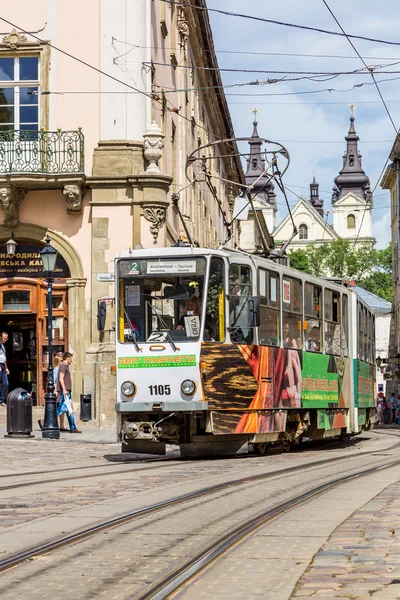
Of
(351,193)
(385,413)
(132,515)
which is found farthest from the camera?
(351,193)

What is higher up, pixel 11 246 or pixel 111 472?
pixel 11 246

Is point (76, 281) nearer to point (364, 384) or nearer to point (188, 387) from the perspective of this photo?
point (364, 384)

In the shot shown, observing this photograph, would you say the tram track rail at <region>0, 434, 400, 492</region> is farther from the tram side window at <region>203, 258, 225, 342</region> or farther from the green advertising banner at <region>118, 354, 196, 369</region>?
the tram side window at <region>203, 258, 225, 342</region>

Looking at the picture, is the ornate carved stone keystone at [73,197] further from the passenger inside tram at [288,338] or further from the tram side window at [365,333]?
the passenger inside tram at [288,338]

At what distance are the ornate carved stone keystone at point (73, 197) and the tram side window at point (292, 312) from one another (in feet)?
28.7

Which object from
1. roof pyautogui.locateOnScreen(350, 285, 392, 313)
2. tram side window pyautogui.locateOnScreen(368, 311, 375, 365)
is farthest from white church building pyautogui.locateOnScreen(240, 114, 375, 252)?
tram side window pyautogui.locateOnScreen(368, 311, 375, 365)

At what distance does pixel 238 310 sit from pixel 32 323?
36.7 ft

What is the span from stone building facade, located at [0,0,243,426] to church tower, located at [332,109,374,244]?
15011 centimetres

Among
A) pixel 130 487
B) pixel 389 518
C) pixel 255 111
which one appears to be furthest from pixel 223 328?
pixel 255 111

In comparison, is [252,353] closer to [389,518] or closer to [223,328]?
[223,328]

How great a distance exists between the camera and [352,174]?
181 meters

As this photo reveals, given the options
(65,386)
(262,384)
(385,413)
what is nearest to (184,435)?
(262,384)

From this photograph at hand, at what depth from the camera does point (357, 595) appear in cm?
647

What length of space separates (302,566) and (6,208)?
20656 mm
